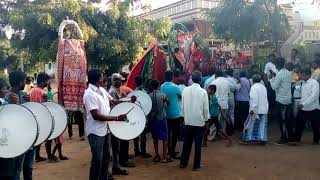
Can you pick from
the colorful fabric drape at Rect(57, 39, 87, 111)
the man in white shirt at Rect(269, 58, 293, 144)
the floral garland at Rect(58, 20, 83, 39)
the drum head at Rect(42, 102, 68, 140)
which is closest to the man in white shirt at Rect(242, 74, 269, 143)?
the man in white shirt at Rect(269, 58, 293, 144)

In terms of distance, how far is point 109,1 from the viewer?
46.1 ft

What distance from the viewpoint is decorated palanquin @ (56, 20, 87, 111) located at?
7.98 metres

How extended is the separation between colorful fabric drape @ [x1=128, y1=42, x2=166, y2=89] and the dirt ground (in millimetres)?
2039

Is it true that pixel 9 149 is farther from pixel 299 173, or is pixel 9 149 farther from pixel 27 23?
pixel 27 23

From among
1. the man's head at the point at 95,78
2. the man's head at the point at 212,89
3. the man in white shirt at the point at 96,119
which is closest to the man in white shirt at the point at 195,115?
the man's head at the point at 212,89

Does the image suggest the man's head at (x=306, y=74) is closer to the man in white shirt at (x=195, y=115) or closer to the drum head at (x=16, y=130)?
the man in white shirt at (x=195, y=115)

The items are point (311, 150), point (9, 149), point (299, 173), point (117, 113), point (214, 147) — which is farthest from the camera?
point (214, 147)

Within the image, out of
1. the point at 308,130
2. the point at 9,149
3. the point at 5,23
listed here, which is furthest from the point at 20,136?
the point at 5,23

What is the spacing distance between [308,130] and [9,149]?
8.63 m

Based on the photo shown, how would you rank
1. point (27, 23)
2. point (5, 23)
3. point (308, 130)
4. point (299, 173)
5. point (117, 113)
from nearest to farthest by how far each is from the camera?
point (117, 113) < point (299, 173) < point (308, 130) < point (27, 23) < point (5, 23)

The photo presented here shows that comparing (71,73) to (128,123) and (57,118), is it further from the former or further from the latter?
(128,123)

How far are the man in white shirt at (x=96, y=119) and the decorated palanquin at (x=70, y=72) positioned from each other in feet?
8.69

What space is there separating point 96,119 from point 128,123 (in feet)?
2.48

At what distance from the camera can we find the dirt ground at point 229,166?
267 inches
